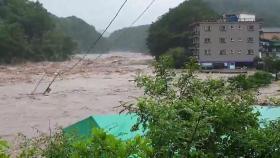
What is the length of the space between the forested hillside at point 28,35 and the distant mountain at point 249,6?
24918 millimetres

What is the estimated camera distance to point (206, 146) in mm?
2672

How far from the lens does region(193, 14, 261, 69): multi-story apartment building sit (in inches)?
1353

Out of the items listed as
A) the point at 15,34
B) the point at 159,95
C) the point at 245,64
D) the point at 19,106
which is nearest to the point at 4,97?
the point at 19,106

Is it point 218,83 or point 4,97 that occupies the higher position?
point 218,83

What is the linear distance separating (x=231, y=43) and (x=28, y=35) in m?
25.4

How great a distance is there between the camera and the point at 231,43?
34531mm

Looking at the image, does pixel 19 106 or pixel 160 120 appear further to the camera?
pixel 19 106

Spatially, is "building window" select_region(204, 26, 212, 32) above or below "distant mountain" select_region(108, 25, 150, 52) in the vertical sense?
above

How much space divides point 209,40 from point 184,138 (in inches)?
1278

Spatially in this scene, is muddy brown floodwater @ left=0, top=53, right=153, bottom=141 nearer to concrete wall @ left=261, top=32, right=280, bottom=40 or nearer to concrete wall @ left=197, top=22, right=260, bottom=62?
concrete wall @ left=197, top=22, right=260, bottom=62

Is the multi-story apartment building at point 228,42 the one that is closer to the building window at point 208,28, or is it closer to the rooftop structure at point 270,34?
the building window at point 208,28

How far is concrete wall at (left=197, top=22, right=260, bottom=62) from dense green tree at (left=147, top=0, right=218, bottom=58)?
3833 millimetres

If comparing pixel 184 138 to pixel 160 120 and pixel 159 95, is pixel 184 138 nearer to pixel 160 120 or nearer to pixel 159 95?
pixel 160 120

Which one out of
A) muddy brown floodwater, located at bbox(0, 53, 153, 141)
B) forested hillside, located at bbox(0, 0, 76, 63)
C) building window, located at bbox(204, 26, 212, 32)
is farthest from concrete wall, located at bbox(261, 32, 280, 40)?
forested hillside, located at bbox(0, 0, 76, 63)
